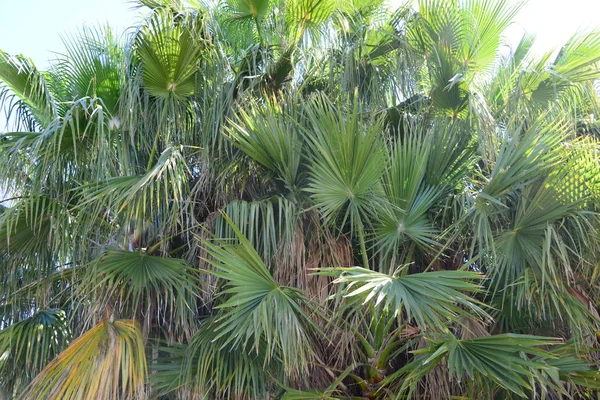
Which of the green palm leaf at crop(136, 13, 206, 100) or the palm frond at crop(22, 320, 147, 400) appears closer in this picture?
the palm frond at crop(22, 320, 147, 400)

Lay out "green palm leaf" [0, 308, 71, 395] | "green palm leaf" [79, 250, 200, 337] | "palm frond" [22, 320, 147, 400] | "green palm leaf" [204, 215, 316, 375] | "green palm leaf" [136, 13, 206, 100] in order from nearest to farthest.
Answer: "green palm leaf" [204, 215, 316, 375], "palm frond" [22, 320, 147, 400], "green palm leaf" [79, 250, 200, 337], "green palm leaf" [0, 308, 71, 395], "green palm leaf" [136, 13, 206, 100]

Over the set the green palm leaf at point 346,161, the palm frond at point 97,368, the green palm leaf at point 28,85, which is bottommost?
the palm frond at point 97,368

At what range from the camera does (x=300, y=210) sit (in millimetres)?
3648

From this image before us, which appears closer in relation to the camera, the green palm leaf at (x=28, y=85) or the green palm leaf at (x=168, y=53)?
the green palm leaf at (x=168, y=53)

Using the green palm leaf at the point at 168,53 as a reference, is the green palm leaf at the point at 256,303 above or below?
below

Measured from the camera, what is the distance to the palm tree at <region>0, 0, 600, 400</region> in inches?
127

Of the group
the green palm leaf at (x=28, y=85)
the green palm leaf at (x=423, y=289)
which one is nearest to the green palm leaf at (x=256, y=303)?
the green palm leaf at (x=423, y=289)

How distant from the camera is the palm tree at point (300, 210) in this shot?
10.6ft

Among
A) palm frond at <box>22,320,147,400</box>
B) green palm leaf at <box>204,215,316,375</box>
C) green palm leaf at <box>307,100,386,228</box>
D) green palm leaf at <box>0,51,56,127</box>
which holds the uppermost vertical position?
green palm leaf at <box>0,51,56,127</box>

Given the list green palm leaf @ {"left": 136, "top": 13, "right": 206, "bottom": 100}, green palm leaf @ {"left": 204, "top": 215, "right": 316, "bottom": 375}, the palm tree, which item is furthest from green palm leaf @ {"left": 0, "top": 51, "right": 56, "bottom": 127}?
green palm leaf @ {"left": 204, "top": 215, "right": 316, "bottom": 375}

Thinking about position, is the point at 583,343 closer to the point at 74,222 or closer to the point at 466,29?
the point at 466,29

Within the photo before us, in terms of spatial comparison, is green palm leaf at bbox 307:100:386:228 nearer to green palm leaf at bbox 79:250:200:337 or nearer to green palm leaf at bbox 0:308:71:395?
green palm leaf at bbox 79:250:200:337

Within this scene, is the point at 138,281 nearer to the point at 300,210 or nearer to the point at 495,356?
the point at 300,210

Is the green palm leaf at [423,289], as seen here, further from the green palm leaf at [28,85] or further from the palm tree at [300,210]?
the green palm leaf at [28,85]
